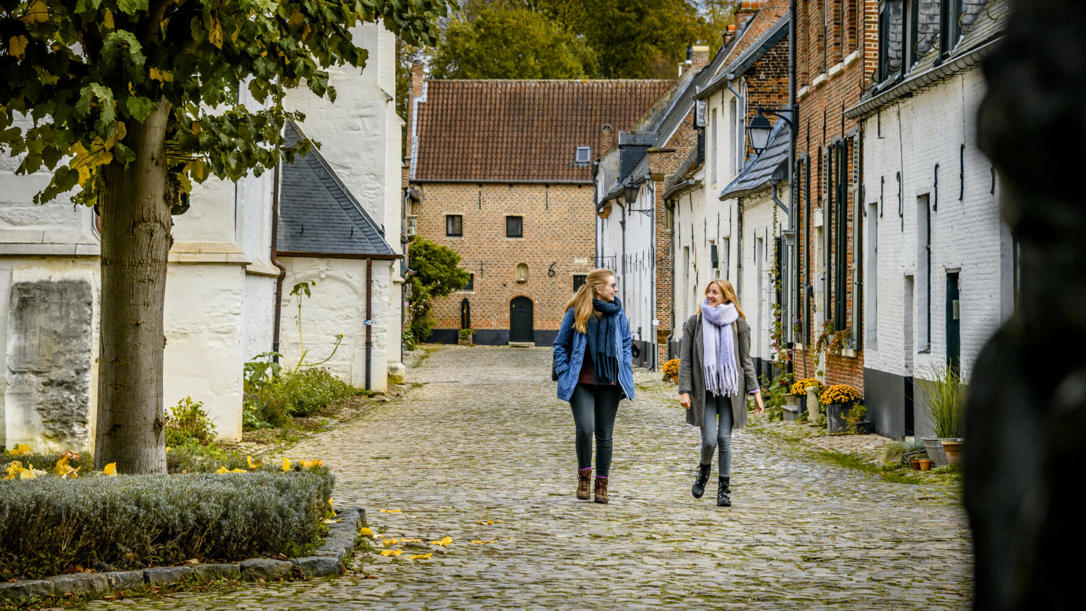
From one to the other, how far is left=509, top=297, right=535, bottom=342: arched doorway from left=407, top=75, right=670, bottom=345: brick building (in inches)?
1.8

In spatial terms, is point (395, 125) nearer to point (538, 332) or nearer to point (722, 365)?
point (722, 365)

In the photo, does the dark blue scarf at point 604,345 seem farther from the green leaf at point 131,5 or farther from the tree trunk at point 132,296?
the green leaf at point 131,5

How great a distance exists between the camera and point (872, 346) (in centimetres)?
1753

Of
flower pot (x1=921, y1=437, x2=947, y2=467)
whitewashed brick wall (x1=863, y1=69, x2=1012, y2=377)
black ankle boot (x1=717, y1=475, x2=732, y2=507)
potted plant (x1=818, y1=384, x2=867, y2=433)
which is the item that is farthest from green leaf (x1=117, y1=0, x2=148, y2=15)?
potted plant (x1=818, y1=384, x2=867, y2=433)

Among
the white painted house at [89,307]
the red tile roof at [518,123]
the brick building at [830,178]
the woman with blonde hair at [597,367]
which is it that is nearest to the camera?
the woman with blonde hair at [597,367]

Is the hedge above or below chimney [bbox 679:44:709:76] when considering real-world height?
below

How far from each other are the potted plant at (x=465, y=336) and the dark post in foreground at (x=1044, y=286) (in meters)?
59.2

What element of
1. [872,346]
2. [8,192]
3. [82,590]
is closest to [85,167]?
[82,590]

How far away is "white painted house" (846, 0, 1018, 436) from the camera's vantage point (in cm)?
1316

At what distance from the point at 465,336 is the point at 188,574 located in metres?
53.0

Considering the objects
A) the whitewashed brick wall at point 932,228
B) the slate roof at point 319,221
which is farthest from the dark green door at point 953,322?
the slate roof at point 319,221

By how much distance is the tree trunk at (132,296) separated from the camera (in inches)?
334

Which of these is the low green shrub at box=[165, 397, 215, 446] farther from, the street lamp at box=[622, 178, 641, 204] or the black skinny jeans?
the street lamp at box=[622, 178, 641, 204]

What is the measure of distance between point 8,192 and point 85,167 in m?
6.59
